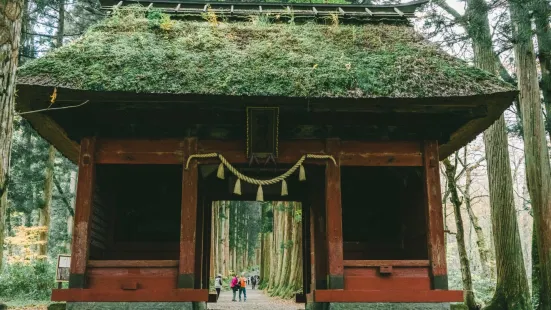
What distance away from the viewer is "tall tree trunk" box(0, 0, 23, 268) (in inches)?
144

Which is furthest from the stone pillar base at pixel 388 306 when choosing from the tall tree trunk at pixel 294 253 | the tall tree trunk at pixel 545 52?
the tall tree trunk at pixel 294 253

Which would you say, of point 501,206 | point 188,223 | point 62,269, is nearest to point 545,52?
point 501,206

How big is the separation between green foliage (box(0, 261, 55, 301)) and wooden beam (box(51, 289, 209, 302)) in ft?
30.7

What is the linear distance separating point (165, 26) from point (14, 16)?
14.2ft

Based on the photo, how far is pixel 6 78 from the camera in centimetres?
371

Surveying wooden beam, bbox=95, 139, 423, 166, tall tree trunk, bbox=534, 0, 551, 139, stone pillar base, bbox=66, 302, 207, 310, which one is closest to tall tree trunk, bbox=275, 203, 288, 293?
wooden beam, bbox=95, 139, 423, 166

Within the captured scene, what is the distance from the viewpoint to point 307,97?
6246mm

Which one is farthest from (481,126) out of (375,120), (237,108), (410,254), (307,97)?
(237,108)

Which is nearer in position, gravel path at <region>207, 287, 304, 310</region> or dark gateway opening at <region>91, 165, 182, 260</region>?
dark gateway opening at <region>91, 165, 182, 260</region>

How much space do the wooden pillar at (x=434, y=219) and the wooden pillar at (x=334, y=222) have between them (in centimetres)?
138

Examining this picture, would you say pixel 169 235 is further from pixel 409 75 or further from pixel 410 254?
pixel 409 75

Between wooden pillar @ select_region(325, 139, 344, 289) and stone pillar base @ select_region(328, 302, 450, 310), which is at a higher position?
wooden pillar @ select_region(325, 139, 344, 289)

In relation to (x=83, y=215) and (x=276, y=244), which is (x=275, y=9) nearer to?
(x=83, y=215)

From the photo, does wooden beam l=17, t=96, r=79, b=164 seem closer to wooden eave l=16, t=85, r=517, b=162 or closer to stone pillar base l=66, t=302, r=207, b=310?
wooden eave l=16, t=85, r=517, b=162
